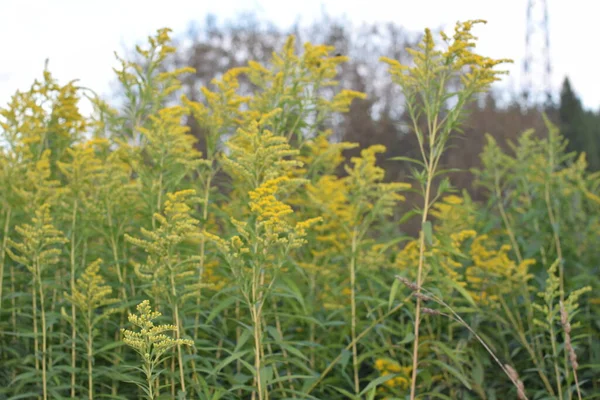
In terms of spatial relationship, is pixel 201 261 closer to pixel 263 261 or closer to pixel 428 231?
pixel 263 261

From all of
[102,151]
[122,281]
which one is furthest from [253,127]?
[102,151]

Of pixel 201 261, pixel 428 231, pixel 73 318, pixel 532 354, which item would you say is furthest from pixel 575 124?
pixel 73 318

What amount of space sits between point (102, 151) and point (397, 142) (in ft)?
49.4

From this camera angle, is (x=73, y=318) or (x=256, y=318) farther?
(x=73, y=318)

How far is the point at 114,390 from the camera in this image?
371 centimetres

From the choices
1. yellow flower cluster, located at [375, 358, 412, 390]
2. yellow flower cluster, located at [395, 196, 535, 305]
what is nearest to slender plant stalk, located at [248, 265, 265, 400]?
yellow flower cluster, located at [375, 358, 412, 390]

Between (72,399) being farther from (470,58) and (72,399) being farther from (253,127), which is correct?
(470,58)

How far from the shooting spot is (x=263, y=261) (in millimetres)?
3238

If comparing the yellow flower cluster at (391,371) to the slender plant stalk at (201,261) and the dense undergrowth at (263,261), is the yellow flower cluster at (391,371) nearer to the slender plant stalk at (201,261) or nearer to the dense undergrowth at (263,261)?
the dense undergrowth at (263,261)

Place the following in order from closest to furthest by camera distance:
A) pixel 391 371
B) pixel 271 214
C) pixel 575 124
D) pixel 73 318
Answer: pixel 271 214
pixel 73 318
pixel 391 371
pixel 575 124

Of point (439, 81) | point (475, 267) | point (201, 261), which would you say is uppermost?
point (439, 81)

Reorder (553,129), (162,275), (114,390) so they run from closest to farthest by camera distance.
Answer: (162,275), (114,390), (553,129)

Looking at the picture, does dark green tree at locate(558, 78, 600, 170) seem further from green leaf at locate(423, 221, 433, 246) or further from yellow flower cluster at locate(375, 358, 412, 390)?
green leaf at locate(423, 221, 433, 246)

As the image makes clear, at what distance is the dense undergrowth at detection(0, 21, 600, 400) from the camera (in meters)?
3.49
